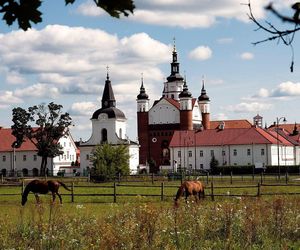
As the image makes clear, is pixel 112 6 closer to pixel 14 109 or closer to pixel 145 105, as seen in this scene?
pixel 14 109

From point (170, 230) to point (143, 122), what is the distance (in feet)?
314

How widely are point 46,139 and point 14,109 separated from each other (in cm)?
641

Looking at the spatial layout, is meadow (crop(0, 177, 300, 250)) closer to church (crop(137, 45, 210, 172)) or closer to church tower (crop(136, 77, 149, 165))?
church (crop(137, 45, 210, 172))

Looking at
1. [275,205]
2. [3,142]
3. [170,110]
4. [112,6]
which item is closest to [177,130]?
[170,110]

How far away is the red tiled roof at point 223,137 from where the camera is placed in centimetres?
9712

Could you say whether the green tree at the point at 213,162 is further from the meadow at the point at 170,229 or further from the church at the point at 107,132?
the meadow at the point at 170,229

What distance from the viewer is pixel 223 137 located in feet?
329

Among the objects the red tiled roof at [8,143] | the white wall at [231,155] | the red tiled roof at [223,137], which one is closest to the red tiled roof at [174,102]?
the red tiled roof at [223,137]

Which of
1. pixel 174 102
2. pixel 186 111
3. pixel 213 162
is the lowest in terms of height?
pixel 213 162

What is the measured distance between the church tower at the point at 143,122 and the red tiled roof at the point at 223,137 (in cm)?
628

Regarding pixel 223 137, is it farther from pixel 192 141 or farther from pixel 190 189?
pixel 190 189

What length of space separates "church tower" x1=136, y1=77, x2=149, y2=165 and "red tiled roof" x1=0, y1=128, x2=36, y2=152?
18.3 meters

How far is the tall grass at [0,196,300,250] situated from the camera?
11.1 meters

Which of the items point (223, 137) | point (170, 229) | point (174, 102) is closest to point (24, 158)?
point (174, 102)
